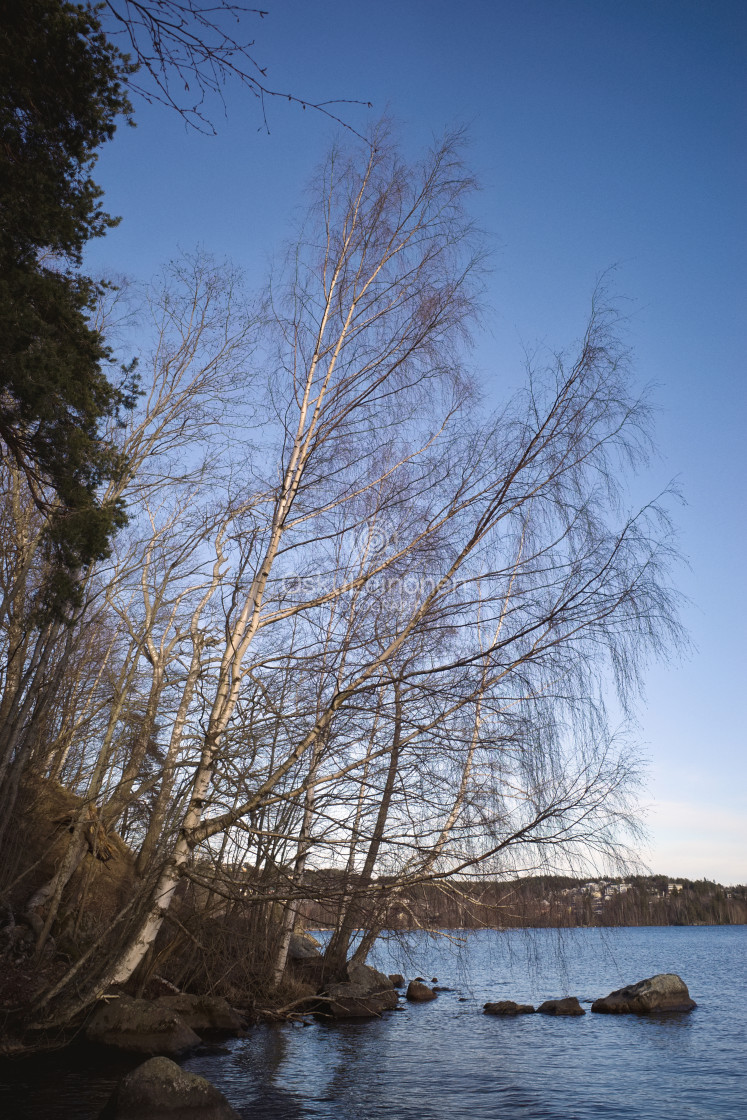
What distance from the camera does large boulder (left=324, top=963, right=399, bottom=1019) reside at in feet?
46.3

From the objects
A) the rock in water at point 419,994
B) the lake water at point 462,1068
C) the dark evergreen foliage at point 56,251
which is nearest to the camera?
the dark evergreen foliage at point 56,251

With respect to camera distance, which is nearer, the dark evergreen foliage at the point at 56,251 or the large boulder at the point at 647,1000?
the dark evergreen foliage at the point at 56,251

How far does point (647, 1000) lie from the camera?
17328 millimetres

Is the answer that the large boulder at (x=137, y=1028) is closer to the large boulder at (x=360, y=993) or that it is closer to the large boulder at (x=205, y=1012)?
the large boulder at (x=205, y=1012)

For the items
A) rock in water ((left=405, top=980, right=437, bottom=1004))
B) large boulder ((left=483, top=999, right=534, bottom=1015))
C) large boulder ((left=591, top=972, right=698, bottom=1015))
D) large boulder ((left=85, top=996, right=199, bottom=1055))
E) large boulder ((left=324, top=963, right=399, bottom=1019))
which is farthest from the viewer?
rock in water ((left=405, top=980, right=437, bottom=1004))

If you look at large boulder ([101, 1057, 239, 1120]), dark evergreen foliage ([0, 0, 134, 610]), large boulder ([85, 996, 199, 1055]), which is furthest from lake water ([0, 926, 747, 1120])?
dark evergreen foliage ([0, 0, 134, 610])

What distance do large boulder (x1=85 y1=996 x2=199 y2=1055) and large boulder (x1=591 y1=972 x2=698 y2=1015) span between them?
12.1 meters

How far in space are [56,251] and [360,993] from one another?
47.2 ft

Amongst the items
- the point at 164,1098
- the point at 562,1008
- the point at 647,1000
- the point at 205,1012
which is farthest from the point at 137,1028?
the point at 647,1000

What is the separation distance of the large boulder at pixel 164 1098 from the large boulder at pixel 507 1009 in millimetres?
12068

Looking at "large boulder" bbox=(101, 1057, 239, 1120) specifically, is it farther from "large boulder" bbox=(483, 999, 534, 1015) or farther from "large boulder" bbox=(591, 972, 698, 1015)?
"large boulder" bbox=(591, 972, 698, 1015)

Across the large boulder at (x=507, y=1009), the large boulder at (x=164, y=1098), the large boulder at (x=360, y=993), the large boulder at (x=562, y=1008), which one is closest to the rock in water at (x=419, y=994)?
the large boulder at (x=507, y=1009)

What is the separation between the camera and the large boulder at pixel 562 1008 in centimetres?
1658

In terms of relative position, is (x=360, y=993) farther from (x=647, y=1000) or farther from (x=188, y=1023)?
(x=647, y=1000)
